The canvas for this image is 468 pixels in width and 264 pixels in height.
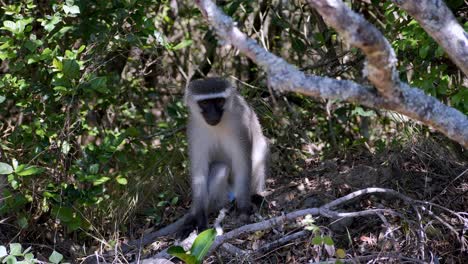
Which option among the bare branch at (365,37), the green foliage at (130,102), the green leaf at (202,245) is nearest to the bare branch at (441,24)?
the bare branch at (365,37)

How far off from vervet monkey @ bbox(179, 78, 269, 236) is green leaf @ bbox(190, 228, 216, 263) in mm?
1001

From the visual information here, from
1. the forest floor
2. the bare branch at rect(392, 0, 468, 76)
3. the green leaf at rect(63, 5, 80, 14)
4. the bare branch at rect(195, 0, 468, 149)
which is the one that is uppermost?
the bare branch at rect(392, 0, 468, 76)

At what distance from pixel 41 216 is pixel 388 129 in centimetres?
351

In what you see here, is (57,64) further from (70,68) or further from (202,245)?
(202,245)

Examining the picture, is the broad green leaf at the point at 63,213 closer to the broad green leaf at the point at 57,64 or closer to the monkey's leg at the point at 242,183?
the broad green leaf at the point at 57,64

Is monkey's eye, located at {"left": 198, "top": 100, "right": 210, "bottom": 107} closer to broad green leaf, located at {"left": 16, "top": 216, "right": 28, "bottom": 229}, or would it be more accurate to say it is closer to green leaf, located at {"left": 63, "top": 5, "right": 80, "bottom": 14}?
green leaf, located at {"left": 63, "top": 5, "right": 80, "bottom": 14}

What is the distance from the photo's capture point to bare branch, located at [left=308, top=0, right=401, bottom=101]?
2.84m

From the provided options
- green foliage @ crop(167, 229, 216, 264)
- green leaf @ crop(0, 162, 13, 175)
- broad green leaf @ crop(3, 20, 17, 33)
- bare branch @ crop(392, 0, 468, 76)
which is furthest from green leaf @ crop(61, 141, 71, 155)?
bare branch @ crop(392, 0, 468, 76)

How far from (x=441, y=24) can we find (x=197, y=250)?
72.7 inches

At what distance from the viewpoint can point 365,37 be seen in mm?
2836

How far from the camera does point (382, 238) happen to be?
186 inches

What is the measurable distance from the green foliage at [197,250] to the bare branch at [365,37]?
165cm

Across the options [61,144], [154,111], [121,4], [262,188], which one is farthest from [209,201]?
[154,111]

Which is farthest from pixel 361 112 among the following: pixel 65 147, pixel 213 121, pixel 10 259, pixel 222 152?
pixel 10 259
